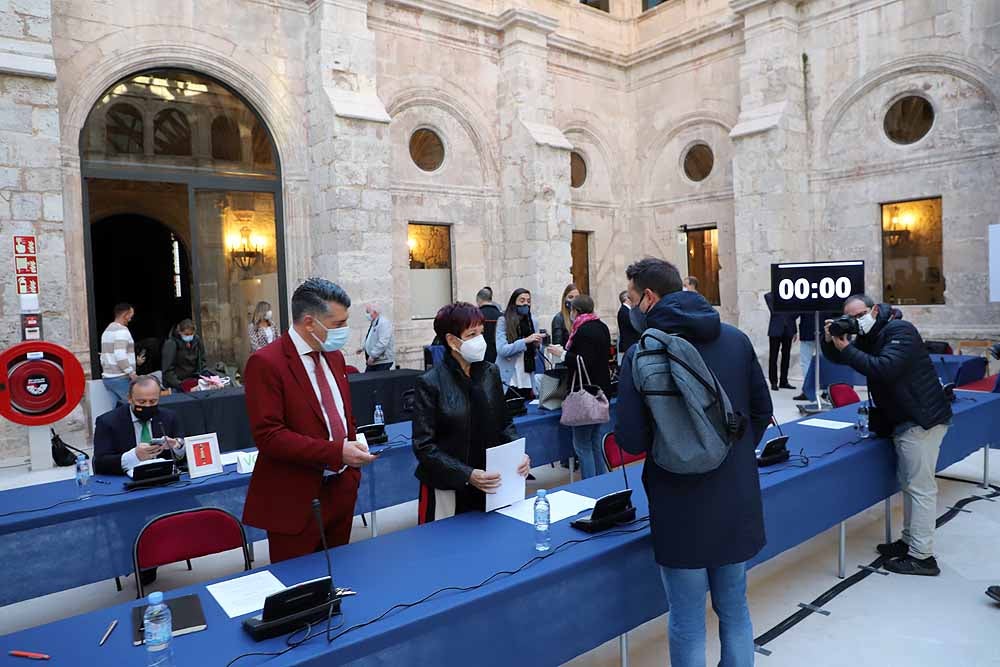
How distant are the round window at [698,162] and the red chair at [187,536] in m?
13.3

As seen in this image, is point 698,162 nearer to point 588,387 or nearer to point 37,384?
point 588,387

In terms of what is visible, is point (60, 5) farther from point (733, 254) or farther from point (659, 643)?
point (733, 254)

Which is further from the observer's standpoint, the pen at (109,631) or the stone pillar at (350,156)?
the stone pillar at (350,156)

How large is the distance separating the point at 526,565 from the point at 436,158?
37.0 feet

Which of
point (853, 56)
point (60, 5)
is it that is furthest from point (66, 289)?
point (853, 56)

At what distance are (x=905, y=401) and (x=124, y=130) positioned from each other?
1038cm

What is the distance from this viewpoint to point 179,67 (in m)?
10.2

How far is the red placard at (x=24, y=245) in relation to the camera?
311 inches

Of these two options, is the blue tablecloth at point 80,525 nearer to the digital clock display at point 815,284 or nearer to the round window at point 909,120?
the digital clock display at point 815,284

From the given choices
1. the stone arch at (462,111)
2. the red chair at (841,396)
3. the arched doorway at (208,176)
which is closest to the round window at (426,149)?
the stone arch at (462,111)

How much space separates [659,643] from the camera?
3.61 meters

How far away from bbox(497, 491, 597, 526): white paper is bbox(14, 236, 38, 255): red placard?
751cm

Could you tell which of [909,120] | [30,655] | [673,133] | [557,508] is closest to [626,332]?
[557,508]

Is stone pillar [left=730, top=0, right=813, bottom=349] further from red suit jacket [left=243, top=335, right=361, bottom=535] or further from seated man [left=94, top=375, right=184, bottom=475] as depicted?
red suit jacket [left=243, top=335, right=361, bottom=535]
